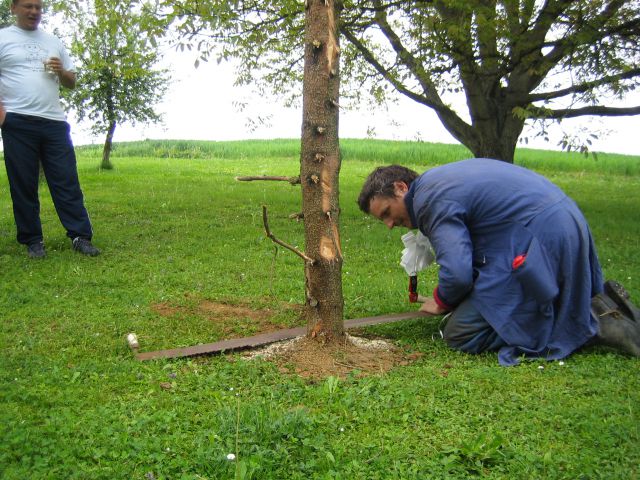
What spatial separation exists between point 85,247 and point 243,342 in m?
3.39

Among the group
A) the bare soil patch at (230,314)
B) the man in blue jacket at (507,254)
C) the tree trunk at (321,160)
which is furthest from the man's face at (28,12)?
the man in blue jacket at (507,254)

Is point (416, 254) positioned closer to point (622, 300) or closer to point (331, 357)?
point (331, 357)

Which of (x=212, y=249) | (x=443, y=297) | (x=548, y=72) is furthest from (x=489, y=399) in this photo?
(x=548, y=72)

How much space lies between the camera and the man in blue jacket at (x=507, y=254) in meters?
4.13

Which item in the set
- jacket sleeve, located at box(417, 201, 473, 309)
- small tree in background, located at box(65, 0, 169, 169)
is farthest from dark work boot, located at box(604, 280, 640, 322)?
small tree in background, located at box(65, 0, 169, 169)

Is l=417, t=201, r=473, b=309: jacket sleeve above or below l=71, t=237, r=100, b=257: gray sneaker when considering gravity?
above

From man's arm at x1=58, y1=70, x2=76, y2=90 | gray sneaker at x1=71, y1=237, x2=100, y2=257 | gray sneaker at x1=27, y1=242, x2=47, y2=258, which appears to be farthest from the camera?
gray sneaker at x1=71, y1=237, x2=100, y2=257

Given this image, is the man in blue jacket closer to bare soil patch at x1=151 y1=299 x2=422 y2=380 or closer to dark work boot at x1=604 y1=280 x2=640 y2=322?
dark work boot at x1=604 y1=280 x2=640 y2=322

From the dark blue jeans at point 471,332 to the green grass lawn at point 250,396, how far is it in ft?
0.31

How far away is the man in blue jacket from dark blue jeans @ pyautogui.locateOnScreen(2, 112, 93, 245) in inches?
157

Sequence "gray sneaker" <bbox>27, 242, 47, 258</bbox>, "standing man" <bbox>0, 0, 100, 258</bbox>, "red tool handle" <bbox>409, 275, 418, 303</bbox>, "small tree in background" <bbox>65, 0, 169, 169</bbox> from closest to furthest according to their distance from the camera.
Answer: "red tool handle" <bbox>409, 275, 418, 303</bbox>
"standing man" <bbox>0, 0, 100, 258</bbox>
"gray sneaker" <bbox>27, 242, 47, 258</bbox>
"small tree in background" <bbox>65, 0, 169, 169</bbox>

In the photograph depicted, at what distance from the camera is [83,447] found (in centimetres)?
307

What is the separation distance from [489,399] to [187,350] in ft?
6.33

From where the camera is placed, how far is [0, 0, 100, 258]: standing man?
6.77 metres
